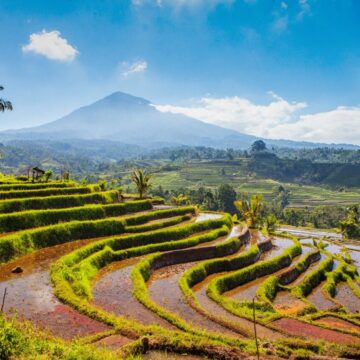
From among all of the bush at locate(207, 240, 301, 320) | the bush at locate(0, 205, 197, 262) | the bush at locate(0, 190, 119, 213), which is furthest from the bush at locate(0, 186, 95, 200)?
the bush at locate(207, 240, 301, 320)

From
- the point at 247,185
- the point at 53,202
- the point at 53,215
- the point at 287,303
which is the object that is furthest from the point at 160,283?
the point at 247,185

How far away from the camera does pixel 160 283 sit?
24.1m

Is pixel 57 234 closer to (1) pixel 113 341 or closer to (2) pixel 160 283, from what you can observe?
(2) pixel 160 283

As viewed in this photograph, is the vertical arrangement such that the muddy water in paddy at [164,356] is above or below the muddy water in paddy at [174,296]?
above

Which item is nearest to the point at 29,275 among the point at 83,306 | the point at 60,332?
the point at 83,306

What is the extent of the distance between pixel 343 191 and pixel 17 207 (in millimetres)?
155282

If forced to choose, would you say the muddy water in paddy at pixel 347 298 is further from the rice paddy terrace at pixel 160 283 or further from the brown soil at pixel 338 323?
the brown soil at pixel 338 323

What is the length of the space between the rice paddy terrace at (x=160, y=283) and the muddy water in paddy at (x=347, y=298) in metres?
0.15

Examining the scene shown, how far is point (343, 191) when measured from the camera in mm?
162750

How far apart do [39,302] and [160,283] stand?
870 centimetres

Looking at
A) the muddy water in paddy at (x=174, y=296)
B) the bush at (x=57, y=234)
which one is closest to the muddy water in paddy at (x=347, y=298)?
the muddy water in paddy at (x=174, y=296)

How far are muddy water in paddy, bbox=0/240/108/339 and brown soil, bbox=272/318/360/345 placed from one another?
8.94 metres

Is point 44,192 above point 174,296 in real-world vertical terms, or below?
above

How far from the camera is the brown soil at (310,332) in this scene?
1809cm
